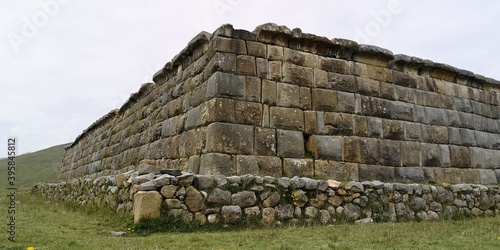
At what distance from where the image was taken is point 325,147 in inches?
369

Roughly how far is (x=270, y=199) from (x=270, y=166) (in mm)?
1084

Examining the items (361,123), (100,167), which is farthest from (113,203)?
(100,167)

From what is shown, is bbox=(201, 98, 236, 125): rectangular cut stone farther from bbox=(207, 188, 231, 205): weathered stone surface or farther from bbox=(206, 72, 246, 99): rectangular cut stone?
bbox=(207, 188, 231, 205): weathered stone surface

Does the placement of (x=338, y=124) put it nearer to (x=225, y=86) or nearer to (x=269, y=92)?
(x=269, y=92)

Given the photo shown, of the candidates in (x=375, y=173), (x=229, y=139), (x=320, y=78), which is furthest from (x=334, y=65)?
(x=229, y=139)

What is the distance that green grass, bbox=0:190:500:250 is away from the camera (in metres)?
5.73

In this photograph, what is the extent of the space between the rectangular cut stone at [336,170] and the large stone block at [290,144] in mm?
466

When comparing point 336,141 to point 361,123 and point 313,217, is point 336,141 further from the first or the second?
point 313,217

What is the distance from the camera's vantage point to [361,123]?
10.1 metres

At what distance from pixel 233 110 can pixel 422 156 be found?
538cm

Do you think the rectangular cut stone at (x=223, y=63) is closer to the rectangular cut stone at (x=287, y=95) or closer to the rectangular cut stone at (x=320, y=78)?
the rectangular cut stone at (x=287, y=95)

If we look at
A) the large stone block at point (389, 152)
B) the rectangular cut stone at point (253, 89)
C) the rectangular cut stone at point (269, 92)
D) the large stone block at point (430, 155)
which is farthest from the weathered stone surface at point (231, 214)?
the large stone block at point (430, 155)

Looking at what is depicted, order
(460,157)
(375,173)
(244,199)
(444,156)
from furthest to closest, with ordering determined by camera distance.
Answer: (460,157) < (444,156) < (375,173) < (244,199)

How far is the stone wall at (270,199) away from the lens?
7.05m
